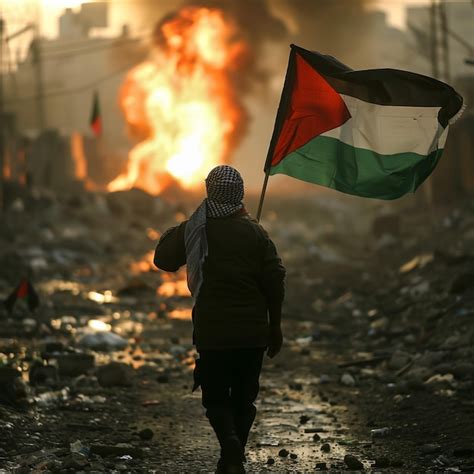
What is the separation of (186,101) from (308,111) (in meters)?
32.4

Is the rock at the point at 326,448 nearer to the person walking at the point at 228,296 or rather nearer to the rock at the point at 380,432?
the rock at the point at 380,432

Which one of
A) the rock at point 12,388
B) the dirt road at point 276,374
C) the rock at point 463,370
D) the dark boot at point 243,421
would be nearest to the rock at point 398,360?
the dirt road at point 276,374

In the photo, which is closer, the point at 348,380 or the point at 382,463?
the point at 382,463

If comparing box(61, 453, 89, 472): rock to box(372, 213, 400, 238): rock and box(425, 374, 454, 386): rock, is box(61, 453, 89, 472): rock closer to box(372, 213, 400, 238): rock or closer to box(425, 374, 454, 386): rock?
box(425, 374, 454, 386): rock

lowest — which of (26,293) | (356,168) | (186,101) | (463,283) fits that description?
(356,168)

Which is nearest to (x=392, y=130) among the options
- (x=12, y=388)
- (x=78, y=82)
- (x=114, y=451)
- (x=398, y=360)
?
(x=114, y=451)

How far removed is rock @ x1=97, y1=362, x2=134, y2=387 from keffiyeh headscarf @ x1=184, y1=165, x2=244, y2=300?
3.11m

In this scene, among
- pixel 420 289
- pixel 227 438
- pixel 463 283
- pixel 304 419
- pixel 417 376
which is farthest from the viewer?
pixel 420 289

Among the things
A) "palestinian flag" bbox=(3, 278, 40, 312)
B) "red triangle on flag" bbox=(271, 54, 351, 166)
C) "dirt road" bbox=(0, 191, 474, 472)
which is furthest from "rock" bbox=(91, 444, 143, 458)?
"palestinian flag" bbox=(3, 278, 40, 312)

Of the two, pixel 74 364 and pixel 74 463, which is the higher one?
pixel 74 364

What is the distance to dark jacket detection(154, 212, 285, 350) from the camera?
493 centimetres

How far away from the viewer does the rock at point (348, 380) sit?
8297 mm

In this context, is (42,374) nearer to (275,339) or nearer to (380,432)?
(380,432)

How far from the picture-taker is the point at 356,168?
20.3ft
